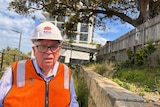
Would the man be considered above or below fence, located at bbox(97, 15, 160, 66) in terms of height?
below

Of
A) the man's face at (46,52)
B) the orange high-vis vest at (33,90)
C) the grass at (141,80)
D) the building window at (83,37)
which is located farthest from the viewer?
the building window at (83,37)

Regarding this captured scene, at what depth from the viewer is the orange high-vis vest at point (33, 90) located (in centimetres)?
244

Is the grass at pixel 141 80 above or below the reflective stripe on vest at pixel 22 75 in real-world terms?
below


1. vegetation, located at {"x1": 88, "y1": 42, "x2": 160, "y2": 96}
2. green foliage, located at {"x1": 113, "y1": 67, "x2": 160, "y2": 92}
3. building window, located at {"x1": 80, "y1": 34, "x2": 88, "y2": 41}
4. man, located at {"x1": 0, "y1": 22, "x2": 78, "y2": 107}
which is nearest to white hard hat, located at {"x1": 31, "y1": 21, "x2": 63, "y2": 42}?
man, located at {"x1": 0, "y1": 22, "x2": 78, "y2": 107}

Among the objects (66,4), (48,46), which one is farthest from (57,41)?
(66,4)

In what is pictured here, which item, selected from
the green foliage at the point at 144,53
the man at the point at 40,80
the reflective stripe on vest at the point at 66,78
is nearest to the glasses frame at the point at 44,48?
the man at the point at 40,80

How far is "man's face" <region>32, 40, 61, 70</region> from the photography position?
256 centimetres

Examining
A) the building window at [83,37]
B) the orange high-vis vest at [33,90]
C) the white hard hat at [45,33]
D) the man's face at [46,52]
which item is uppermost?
the building window at [83,37]

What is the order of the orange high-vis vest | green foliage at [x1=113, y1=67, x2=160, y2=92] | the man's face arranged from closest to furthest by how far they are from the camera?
the orange high-vis vest, the man's face, green foliage at [x1=113, y1=67, x2=160, y2=92]

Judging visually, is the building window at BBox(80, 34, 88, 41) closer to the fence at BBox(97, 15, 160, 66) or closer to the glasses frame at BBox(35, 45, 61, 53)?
the fence at BBox(97, 15, 160, 66)

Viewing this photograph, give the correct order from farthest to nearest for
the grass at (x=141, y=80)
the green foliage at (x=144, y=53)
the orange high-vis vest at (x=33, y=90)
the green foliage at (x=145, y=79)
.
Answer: the green foliage at (x=144, y=53) → the green foliage at (x=145, y=79) → the grass at (x=141, y=80) → the orange high-vis vest at (x=33, y=90)

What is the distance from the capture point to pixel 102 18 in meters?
23.5

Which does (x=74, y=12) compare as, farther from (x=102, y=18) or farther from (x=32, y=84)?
(x=32, y=84)

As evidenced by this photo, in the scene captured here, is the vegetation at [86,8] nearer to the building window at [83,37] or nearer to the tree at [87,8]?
the tree at [87,8]
